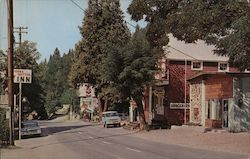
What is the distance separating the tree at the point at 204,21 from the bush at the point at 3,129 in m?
11.5

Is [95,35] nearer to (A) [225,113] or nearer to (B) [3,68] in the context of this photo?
(B) [3,68]

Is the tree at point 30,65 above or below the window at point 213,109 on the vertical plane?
above

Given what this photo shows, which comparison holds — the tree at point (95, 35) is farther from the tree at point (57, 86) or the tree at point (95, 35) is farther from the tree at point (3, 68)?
the tree at point (57, 86)

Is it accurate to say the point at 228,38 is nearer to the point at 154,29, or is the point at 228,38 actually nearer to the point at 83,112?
the point at 154,29

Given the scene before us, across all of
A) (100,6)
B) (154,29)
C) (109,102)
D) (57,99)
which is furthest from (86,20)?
(57,99)

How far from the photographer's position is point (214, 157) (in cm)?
1927

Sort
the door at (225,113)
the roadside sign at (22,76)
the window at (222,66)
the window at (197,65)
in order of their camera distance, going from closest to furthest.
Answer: the roadside sign at (22,76), the door at (225,113), the window at (197,65), the window at (222,66)

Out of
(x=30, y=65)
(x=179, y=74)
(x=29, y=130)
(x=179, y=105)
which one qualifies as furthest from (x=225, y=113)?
(x=30, y=65)

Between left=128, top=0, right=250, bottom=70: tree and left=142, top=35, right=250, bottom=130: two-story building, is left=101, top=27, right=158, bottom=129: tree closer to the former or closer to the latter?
left=142, top=35, right=250, bottom=130: two-story building

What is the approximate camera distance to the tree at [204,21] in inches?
687

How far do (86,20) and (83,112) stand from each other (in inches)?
1128

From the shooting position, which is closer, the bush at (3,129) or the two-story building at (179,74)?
the bush at (3,129)

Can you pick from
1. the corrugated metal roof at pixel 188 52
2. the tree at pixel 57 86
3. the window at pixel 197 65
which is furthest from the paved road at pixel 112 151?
the tree at pixel 57 86

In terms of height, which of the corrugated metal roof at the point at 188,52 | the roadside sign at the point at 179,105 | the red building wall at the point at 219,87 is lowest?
the roadside sign at the point at 179,105
